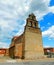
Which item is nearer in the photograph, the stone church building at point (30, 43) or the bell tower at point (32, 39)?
the stone church building at point (30, 43)

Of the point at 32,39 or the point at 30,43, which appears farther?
the point at 32,39

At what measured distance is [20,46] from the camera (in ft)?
133

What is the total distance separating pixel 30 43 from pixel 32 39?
4.60 ft

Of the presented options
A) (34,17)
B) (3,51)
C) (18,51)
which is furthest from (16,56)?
(3,51)

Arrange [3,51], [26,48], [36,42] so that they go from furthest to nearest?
[3,51] < [36,42] < [26,48]

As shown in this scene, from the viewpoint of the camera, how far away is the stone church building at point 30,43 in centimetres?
3862

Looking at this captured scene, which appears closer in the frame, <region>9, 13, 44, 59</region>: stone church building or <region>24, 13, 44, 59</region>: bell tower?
<region>9, 13, 44, 59</region>: stone church building

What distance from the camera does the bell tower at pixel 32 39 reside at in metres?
38.8

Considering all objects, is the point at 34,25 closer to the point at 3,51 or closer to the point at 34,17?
the point at 34,17

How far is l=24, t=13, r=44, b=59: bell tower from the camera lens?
127 ft

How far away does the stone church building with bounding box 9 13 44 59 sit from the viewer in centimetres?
3862

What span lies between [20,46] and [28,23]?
741 cm

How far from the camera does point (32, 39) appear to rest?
131 feet

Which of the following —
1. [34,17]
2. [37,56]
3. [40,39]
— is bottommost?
[37,56]
